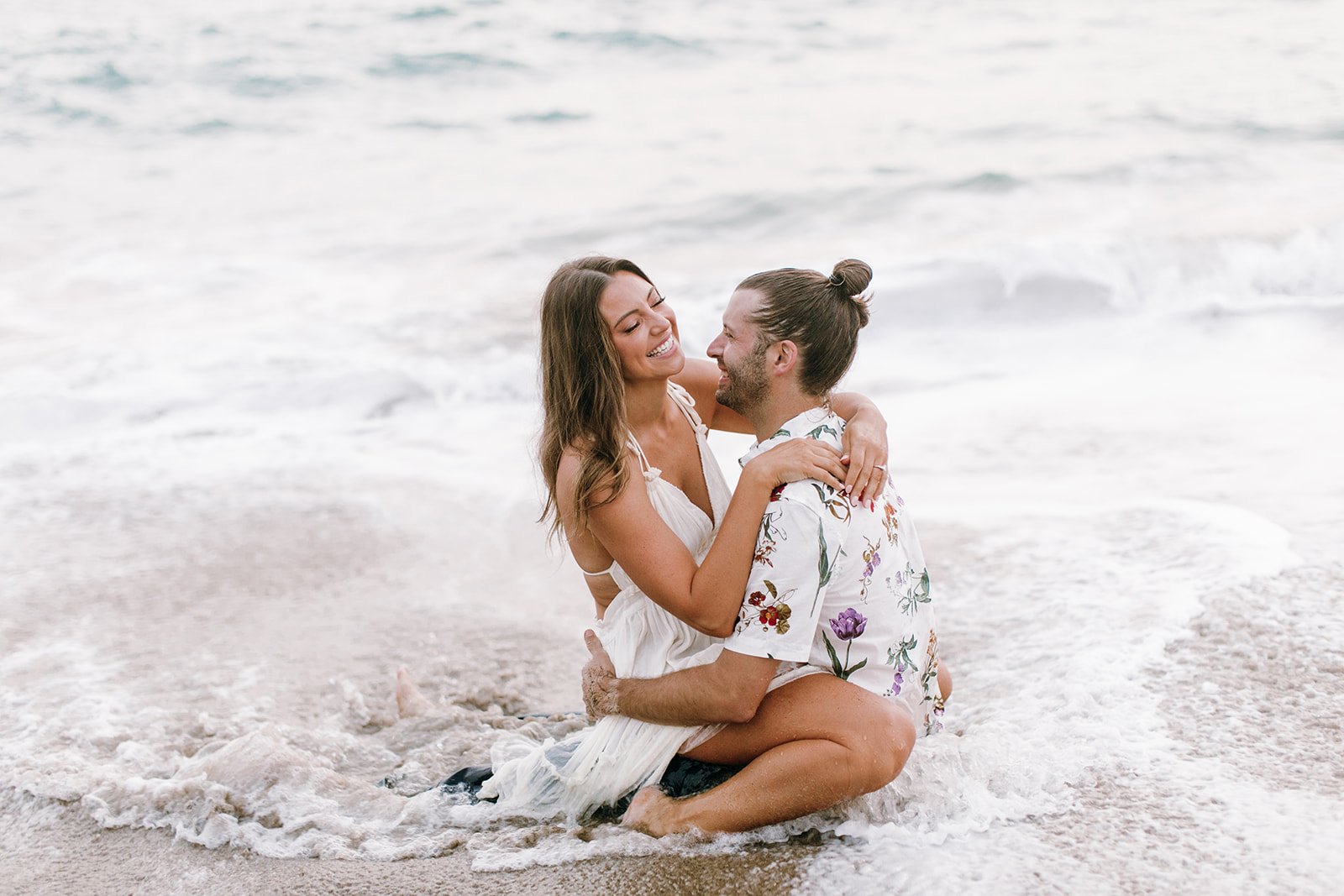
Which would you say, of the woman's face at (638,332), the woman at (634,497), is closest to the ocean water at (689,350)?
the woman at (634,497)

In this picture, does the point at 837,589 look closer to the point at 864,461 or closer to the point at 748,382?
the point at 864,461

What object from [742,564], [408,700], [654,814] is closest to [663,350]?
[742,564]

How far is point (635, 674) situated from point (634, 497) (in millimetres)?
548

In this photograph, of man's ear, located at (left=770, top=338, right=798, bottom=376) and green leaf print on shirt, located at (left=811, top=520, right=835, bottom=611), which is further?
man's ear, located at (left=770, top=338, right=798, bottom=376)

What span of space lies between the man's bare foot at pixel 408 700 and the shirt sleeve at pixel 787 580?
1.89 meters

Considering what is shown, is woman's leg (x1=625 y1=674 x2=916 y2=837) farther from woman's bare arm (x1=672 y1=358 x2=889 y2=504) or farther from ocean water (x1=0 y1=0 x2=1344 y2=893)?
woman's bare arm (x1=672 y1=358 x2=889 y2=504)

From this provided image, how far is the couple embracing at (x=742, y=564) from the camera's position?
3027mm

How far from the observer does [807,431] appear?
10.5ft

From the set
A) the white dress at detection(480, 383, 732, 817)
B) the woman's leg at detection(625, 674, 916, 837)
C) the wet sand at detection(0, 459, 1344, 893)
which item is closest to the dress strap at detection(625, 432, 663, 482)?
the white dress at detection(480, 383, 732, 817)

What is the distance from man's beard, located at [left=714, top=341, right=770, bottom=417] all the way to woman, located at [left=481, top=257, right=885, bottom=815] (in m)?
0.17

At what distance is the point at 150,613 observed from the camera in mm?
5410

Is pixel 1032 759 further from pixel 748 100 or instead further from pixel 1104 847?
pixel 748 100

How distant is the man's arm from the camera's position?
3.06m

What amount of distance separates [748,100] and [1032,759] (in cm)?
1515
